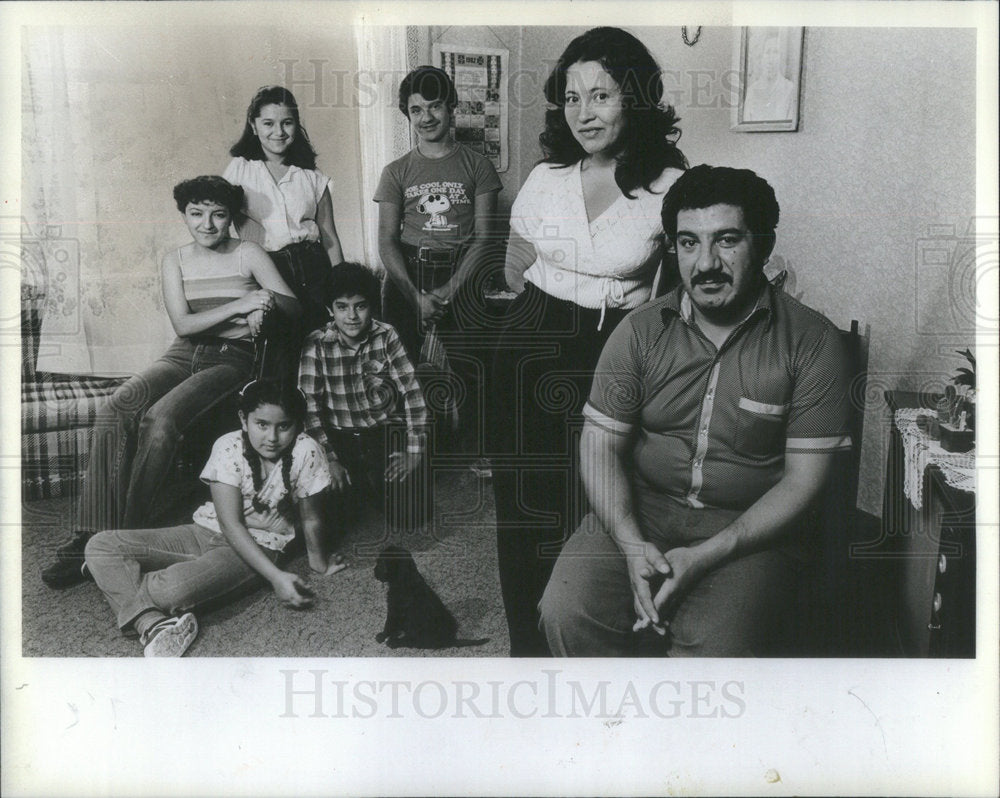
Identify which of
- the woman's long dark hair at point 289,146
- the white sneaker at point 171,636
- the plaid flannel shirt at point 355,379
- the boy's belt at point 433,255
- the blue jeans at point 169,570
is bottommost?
the white sneaker at point 171,636

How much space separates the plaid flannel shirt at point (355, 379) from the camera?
2.57 metres

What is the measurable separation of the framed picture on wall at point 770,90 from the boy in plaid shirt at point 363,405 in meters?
1.05

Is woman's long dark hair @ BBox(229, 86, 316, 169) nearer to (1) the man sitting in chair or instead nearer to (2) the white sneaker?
(1) the man sitting in chair

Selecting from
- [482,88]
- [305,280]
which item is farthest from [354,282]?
[482,88]

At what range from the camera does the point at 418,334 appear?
2.56m

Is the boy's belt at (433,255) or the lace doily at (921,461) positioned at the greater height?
the boy's belt at (433,255)

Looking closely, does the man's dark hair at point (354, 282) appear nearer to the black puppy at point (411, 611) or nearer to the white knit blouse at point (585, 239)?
the white knit blouse at point (585, 239)

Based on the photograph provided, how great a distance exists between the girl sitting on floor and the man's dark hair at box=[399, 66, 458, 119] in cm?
83

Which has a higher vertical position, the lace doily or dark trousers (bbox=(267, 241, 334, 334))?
dark trousers (bbox=(267, 241, 334, 334))

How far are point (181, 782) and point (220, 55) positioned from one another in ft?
6.17

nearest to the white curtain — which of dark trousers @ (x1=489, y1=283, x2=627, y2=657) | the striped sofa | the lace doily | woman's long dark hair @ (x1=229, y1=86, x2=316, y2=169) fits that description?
woman's long dark hair @ (x1=229, y1=86, x2=316, y2=169)

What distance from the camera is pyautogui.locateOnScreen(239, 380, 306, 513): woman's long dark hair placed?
8.43ft

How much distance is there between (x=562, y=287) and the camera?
2551 millimetres

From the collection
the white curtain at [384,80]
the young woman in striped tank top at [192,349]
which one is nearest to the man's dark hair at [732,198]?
the white curtain at [384,80]
